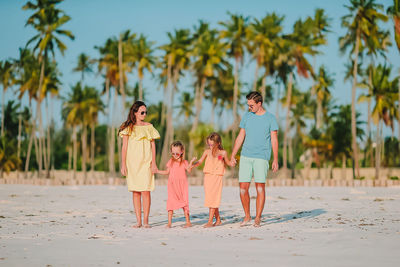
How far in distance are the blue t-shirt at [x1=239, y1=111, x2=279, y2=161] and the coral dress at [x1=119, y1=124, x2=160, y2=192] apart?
139cm

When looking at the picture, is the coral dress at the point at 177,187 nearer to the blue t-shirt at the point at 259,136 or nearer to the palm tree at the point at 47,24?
the blue t-shirt at the point at 259,136

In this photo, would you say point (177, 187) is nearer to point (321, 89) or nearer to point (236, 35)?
point (236, 35)

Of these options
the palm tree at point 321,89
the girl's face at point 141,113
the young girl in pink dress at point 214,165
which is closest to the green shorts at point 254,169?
the young girl in pink dress at point 214,165

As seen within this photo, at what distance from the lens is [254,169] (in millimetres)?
8094

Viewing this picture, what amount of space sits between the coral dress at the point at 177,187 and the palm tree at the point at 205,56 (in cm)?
3625

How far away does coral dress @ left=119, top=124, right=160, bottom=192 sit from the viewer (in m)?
8.14

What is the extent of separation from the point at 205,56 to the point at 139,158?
129 ft

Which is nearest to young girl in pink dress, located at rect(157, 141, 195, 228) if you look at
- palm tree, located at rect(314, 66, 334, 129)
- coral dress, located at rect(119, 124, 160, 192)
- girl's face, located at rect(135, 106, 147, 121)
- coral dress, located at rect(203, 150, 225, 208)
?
coral dress, located at rect(119, 124, 160, 192)

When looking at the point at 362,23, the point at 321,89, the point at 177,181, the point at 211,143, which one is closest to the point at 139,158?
the point at 177,181

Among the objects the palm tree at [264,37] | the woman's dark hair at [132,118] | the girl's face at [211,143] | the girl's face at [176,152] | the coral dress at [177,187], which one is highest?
the palm tree at [264,37]

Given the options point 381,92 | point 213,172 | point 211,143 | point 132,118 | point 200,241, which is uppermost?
point 381,92

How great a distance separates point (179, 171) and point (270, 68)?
38.1 metres

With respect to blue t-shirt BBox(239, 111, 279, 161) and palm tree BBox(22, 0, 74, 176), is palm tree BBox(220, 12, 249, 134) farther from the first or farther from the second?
blue t-shirt BBox(239, 111, 279, 161)

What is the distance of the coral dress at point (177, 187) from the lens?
826 centimetres
